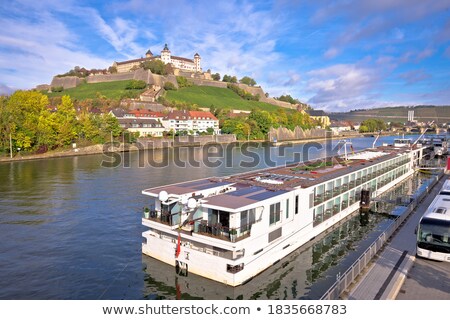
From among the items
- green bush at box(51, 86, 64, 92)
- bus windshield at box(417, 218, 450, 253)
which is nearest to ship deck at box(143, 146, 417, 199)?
bus windshield at box(417, 218, 450, 253)

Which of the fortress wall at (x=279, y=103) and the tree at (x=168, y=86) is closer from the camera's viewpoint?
the tree at (x=168, y=86)

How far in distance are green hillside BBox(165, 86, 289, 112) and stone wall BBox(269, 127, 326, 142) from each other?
27.3m

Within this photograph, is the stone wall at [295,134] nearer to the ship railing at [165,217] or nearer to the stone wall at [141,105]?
the stone wall at [141,105]

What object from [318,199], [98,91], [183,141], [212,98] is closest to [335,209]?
[318,199]

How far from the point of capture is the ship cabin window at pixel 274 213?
1723 cm

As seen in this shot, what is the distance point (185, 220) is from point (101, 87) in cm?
14358

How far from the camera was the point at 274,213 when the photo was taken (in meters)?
17.5

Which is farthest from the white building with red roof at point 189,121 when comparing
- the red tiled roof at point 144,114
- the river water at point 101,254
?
the river water at point 101,254

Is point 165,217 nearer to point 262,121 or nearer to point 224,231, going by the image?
point 224,231

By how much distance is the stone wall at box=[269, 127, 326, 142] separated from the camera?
125 meters

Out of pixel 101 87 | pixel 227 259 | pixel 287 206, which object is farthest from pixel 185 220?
pixel 101 87

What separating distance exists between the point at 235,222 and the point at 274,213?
2.90 meters

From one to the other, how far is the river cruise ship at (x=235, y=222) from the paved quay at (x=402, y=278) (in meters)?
4.69
